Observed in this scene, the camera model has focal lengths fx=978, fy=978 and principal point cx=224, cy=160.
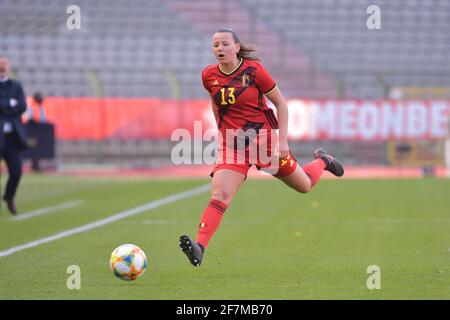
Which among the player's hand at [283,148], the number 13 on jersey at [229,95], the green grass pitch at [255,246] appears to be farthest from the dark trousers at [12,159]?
the player's hand at [283,148]

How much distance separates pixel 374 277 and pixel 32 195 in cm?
1053

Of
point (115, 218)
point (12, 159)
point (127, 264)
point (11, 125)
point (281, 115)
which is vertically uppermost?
point (11, 125)

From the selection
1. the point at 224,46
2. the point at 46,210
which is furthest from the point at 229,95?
the point at 46,210

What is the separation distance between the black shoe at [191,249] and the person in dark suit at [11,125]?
6304 millimetres

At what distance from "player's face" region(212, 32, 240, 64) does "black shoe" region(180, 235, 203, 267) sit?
1.52 metres

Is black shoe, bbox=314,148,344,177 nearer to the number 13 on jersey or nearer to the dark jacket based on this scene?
the number 13 on jersey

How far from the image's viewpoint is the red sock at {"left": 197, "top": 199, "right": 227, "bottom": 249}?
762 cm

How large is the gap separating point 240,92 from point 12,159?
6.26 metres

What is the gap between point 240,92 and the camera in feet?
26.1

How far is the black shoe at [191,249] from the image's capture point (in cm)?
727

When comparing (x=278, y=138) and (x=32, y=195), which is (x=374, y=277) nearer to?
(x=278, y=138)

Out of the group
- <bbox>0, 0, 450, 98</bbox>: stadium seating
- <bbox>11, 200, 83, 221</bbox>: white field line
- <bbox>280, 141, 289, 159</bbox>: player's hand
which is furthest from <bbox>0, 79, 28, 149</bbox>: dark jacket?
<bbox>0, 0, 450, 98</bbox>: stadium seating

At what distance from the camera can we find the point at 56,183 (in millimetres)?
20062

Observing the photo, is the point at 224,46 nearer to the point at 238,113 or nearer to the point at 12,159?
the point at 238,113
